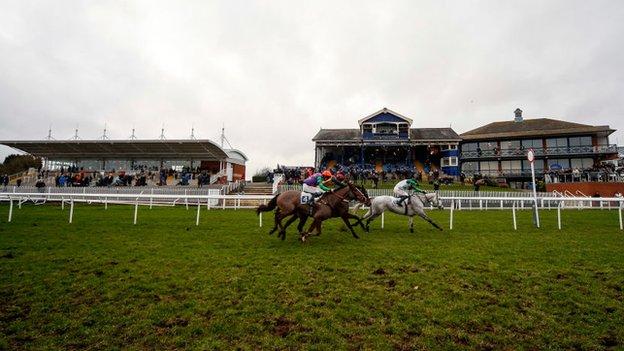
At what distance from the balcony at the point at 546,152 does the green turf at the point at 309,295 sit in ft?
123

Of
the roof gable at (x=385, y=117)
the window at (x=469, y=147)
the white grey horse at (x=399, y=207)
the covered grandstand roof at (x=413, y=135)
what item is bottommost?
the white grey horse at (x=399, y=207)

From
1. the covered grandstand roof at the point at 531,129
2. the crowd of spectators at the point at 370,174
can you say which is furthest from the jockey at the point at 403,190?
the covered grandstand roof at the point at 531,129

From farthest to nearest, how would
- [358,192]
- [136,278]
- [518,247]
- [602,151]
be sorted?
[602,151] → [358,192] → [518,247] → [136,278]

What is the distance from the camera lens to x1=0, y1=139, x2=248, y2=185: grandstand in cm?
3278

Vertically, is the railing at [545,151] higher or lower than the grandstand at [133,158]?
higher

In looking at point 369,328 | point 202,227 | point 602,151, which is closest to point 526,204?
point 202,227

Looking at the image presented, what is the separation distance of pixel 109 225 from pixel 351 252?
313 inches

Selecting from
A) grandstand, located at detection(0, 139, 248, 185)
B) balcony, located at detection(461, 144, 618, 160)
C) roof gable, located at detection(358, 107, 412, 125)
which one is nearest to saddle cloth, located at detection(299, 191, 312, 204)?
grandstand, located at detection(0, 139, 248, 185)

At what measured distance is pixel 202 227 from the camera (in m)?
9.89

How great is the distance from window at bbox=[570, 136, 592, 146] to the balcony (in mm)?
956

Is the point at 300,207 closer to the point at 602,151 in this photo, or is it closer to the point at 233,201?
the point at 233,201

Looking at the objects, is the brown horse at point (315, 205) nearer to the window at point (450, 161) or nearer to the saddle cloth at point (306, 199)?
the saddle cloth at point (306, 199)

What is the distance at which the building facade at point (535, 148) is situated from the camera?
126ft

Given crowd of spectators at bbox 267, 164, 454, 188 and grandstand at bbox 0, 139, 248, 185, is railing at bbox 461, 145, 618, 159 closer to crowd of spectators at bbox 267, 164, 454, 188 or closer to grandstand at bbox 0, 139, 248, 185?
crowd of spectators at bbox 267, 164, 454, 188
